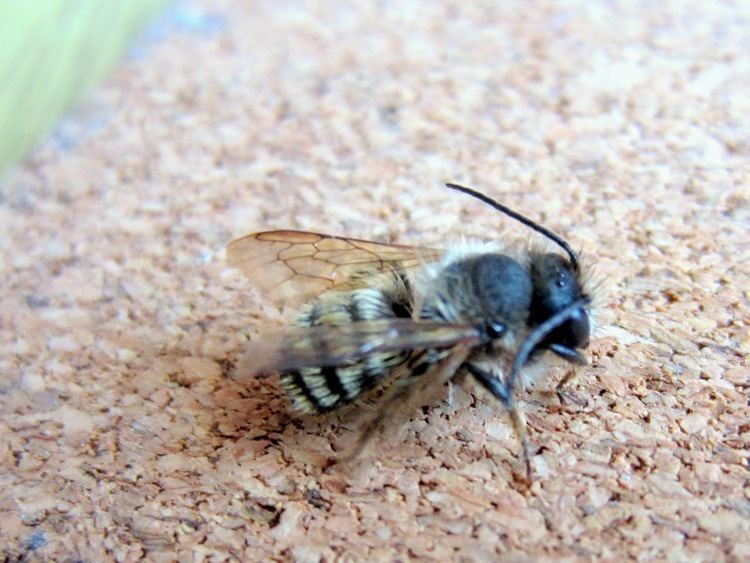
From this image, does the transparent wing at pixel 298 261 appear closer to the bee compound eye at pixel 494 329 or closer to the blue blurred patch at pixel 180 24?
the bee compound eye at pixel 494 329

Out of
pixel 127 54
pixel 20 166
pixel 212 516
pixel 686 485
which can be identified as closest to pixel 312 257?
pixel 212 516

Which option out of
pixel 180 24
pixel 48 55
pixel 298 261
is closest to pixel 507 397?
pixel 298 261

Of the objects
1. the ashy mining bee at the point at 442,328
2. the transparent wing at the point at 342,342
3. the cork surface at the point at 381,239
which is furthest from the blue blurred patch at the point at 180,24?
the transparent wing at the point at 342,342

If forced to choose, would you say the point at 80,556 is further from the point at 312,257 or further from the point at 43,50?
the point at 43,50

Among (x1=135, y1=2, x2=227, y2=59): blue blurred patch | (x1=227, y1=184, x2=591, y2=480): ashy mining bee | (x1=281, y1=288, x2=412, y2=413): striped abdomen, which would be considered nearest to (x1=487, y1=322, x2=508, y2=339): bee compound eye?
(x1=227, y1=184, x2=591, y2=480): ashy mining bee

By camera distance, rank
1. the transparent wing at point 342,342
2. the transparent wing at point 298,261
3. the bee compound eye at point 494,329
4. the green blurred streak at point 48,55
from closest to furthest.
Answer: the transparent wing at point 342,342 → the bee compound eye at point 494,329 → the transparent wing at point 298,261 → the green blurred streak at point 48,55

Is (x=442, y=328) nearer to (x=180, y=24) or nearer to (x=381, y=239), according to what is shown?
(x=381, y=239)
